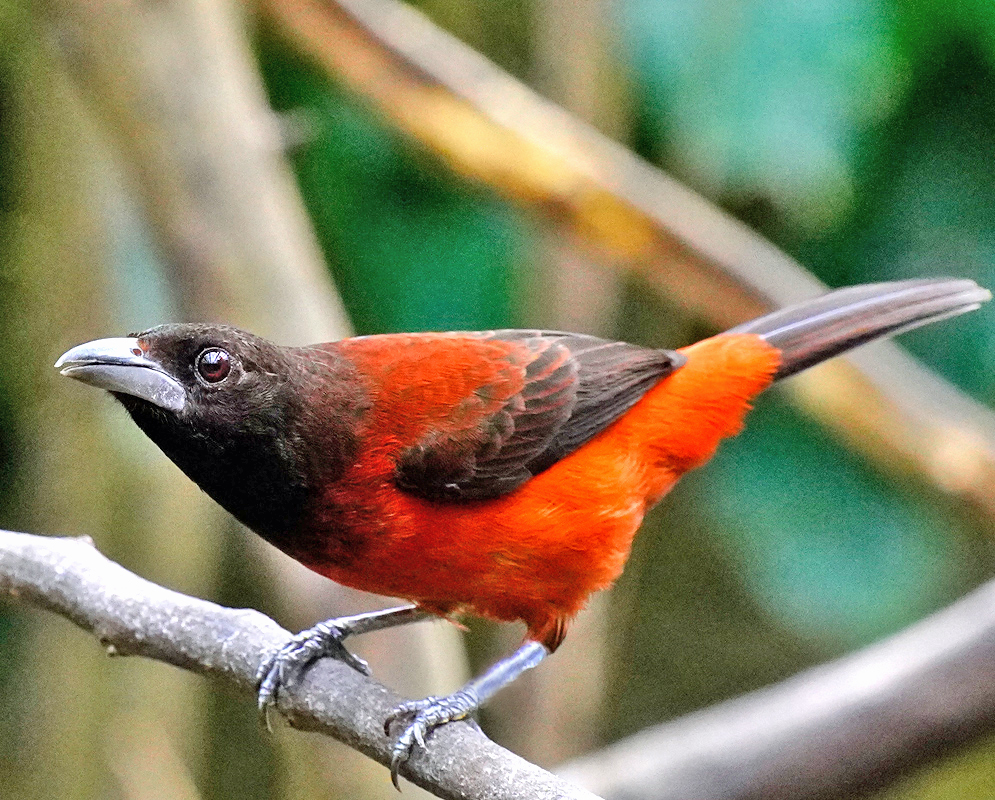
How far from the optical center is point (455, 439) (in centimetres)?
283

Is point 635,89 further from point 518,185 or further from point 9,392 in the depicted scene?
point 9,392

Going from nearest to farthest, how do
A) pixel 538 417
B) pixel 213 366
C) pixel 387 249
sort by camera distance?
pixel 213 366 < pixel 538 417 < pixel 387 249

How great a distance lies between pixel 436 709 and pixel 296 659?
1.36 ft

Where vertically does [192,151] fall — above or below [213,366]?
above

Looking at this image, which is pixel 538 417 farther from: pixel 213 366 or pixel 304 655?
pixel 213 366

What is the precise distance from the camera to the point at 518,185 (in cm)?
388

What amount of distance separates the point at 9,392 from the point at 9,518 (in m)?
0.48

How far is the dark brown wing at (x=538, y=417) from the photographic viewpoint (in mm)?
2746

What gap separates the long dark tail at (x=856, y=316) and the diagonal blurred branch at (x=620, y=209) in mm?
364

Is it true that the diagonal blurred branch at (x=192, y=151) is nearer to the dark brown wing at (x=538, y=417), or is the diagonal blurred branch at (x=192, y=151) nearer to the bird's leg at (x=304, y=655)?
the dark brown wing at (x=538, y=417)

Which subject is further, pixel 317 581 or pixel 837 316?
pixel 317 581

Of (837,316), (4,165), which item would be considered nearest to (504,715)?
(837,316)

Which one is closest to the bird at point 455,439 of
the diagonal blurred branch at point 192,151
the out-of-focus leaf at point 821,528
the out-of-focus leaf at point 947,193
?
the diagonal blurred branch at point 192,151

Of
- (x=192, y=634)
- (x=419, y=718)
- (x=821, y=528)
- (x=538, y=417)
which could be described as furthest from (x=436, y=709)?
(x=821, y=528)
